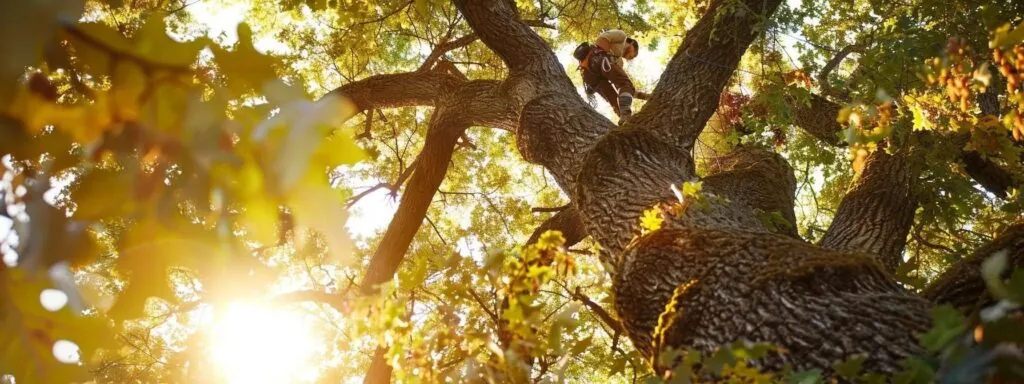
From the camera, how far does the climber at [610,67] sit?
17.9ft

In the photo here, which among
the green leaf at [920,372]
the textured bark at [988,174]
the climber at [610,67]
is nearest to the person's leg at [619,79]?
the climber at [610,67]

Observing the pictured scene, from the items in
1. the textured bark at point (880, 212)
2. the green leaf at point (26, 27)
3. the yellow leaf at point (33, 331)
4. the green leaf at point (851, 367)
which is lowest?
the green leaf at point (851, 367)

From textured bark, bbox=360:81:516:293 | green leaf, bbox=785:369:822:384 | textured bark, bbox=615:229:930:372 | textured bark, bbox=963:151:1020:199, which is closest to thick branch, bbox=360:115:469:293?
textured bark, bbox=360:81:516:293

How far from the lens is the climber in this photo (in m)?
5.45

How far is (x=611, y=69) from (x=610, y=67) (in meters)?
0.08

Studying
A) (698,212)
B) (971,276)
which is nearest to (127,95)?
(971,276)

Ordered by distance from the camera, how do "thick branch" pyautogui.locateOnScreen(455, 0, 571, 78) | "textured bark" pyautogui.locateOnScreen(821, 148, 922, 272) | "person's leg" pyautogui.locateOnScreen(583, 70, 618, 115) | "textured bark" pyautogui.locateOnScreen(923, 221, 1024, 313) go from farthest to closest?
"person's leg" pyautogui.locateOnScreen(583, 70, 618, 115) < "thick branch" pyautogui.locateOnScreen(455, 0, 571, 78) < "textured bark" pyautogui.locateOnScreen(821, 148, 922, 272) < "textured bark" pyautogui.locateOnScreen(923, 221, 1024, 313)

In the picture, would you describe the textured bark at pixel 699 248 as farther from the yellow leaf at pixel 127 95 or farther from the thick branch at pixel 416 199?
the yellow leaf at pixel 127 95

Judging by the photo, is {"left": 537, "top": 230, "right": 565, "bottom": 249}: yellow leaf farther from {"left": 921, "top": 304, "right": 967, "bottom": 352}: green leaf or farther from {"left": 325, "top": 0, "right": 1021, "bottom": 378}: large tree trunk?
{"left": 921, "top": 304, "right": 967, "bottom": 352}: green leaf

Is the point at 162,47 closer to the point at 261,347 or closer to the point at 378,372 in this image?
the point at 261,347

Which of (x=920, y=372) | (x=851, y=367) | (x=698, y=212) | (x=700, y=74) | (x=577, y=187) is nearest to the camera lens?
(x=920, y=372)

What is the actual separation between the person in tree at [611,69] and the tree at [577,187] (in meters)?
0.88

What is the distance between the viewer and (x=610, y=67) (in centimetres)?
548

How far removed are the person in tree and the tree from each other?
0.88 metres
